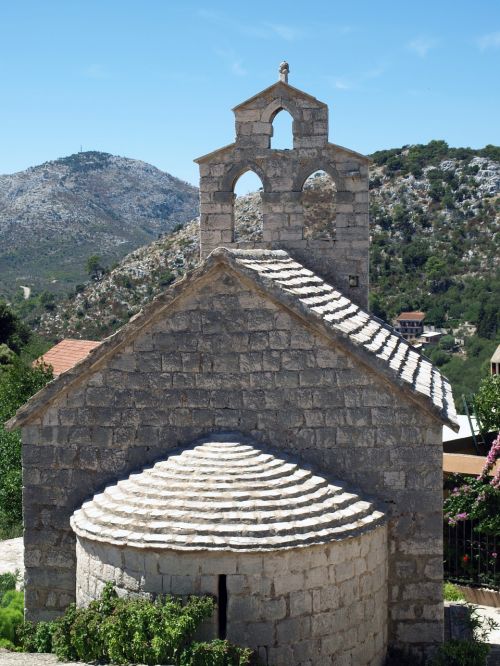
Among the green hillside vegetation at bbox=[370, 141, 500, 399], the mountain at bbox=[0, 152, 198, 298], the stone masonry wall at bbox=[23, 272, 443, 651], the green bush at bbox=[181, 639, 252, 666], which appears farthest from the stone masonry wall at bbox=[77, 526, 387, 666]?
the mountain at bbox=[0, 152, 198, 298]

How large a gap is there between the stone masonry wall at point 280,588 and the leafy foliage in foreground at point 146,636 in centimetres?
20

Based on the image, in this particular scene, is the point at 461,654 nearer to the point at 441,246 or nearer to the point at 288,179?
the point at 288,179

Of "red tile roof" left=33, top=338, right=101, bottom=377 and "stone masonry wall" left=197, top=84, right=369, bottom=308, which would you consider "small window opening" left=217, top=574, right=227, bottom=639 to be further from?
"red tile roof" left=33, top=338, right=101, bottom=377

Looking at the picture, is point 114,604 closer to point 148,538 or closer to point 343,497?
point 148,538

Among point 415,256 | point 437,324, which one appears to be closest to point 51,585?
point 437,324

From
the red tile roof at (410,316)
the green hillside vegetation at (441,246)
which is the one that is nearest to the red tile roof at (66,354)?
the green hillside vegetation at (441,246)

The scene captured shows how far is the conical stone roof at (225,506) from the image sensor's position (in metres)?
8.12

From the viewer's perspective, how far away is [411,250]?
46.3m

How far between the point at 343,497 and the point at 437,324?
35085 mm

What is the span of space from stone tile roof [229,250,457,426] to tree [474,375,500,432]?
282 centimetres

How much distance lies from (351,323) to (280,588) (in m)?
3.60

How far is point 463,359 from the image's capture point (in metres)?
38.0

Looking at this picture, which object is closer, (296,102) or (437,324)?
(296,102)

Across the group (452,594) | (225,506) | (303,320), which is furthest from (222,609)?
(452,594)
